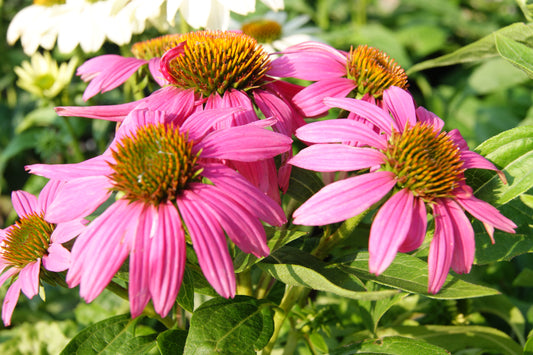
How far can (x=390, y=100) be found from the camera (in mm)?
718

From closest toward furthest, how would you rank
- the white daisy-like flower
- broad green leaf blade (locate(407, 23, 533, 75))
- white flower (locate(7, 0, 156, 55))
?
broad green leaf blade (locate(407, 23, 533, 75)) → white flower (locate(7, 0, 156, 55)) → the white daisy-like flower

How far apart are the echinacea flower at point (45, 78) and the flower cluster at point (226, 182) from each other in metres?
0.81

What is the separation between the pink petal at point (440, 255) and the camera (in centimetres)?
57

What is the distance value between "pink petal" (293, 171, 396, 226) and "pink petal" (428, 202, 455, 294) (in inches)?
3.2

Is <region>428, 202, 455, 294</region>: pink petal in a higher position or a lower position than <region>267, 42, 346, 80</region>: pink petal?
lower

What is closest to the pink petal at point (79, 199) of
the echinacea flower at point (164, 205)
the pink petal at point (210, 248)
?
the echinacea flower at point (164, 205)

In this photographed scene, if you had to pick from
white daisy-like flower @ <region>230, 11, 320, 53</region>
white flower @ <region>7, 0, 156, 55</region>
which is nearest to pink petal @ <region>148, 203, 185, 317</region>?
white flower @ <region>7, 0, 156, 55</region>

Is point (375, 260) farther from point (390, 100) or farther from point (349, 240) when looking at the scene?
point (349, 240)

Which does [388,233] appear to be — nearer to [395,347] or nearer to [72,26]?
[395,347]

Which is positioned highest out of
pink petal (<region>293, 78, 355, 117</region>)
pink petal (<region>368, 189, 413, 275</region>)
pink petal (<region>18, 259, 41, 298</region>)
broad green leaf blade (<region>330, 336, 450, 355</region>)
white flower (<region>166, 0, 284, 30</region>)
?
white flower (<region>166, 0, 284, 30</region>)

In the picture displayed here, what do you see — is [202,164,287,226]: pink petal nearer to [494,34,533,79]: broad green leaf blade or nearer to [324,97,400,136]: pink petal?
[324,97,400,136]: pink petal

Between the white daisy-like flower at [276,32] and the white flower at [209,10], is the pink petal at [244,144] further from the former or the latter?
the white daisy-like flower at [276,32]

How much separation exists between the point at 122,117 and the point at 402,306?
2.34 feet

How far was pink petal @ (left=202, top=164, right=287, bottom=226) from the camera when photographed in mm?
575
